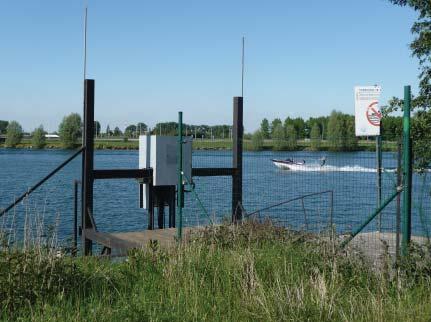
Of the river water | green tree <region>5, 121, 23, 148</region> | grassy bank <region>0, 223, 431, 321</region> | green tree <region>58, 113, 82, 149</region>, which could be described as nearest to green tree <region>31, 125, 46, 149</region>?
green tree <region>5, 121, 23, 148</region>

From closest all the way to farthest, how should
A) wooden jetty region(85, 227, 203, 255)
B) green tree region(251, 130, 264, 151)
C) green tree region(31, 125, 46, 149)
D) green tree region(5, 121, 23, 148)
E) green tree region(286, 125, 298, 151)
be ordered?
wooden jetty region(85, 227, 203, 255) → green tree region(286, 125, 298, 151) → green tree region(251, 130, 264, 151) → green tree region(31, 125, 46, 149) → green tree region(5, 121, 23, 148)

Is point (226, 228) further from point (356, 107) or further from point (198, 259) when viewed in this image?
point (356, 107)

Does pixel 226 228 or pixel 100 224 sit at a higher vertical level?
→ pixel 226 228

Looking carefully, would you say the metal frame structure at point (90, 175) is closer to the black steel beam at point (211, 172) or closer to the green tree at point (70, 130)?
the black steel beam at point (211, 172)

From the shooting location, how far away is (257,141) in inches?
512

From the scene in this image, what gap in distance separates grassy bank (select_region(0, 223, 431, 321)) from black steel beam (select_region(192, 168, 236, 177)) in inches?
177

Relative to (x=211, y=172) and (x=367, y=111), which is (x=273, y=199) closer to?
(x=211, y=172)

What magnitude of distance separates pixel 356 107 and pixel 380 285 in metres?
6.36

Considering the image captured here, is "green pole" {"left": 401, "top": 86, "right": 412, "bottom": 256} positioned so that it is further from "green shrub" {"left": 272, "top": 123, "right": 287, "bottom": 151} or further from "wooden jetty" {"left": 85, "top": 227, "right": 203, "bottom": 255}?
"green shrub" {"left": 272, "top": 123, "right": 287, "bottom": 151}

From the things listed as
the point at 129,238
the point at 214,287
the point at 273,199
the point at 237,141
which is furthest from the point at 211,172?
the point at 214,287

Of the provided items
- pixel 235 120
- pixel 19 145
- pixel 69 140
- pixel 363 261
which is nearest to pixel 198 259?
pixel 363 261

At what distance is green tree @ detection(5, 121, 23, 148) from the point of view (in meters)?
137

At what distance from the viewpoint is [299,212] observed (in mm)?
15758

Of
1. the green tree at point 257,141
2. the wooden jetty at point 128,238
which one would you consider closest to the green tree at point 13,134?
the green tree at point 257,141
